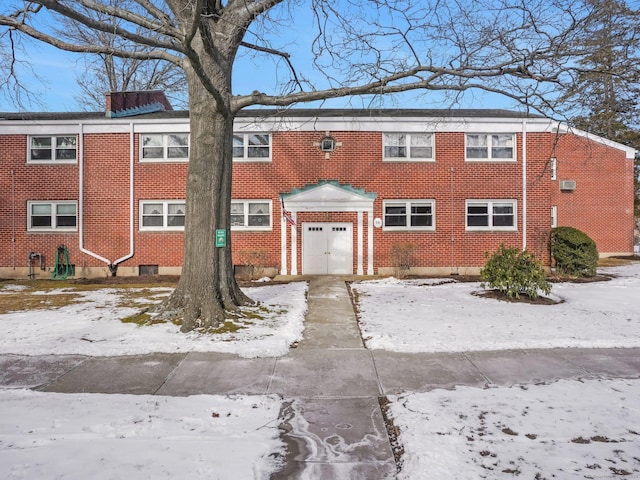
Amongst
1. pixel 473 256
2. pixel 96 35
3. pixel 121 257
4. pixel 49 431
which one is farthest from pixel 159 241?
pixel 49 431

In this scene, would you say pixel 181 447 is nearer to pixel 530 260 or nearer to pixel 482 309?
pixel 482 309

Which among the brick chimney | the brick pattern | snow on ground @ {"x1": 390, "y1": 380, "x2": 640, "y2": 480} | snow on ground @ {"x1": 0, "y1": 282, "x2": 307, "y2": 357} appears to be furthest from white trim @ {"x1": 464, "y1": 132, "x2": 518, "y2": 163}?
the brick chimney

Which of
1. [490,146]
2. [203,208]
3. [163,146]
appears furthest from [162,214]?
[490,146]

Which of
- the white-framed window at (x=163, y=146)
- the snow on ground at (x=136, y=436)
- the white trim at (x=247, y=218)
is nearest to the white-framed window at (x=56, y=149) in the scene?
the white-framed window at (x=163, y=146)

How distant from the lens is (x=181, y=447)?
11.3 ft

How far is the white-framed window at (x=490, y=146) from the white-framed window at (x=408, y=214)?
102 inches

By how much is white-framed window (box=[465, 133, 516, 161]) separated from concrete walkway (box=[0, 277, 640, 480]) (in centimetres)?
1142

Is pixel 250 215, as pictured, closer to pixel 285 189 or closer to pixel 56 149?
pixel 285 189

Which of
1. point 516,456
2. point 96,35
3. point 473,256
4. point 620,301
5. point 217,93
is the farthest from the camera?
point 473,256

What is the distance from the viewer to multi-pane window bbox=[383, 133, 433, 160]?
16.3 meters

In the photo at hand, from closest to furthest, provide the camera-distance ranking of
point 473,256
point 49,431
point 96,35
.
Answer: point 49,431 → point 96,35 → point 473,256

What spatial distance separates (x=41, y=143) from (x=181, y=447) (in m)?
17.2

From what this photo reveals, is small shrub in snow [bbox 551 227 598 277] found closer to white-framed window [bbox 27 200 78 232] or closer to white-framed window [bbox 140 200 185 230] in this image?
white-framed window [bbox 140 200 185 230]

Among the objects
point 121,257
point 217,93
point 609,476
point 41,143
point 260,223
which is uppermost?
point 41,143
